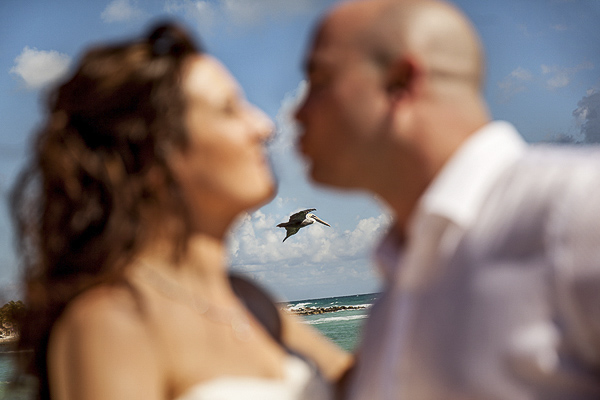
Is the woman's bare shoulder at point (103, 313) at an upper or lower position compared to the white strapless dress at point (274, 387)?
upper

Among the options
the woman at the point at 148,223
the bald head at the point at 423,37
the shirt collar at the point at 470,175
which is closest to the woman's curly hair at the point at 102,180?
the woman at the point at 148,223

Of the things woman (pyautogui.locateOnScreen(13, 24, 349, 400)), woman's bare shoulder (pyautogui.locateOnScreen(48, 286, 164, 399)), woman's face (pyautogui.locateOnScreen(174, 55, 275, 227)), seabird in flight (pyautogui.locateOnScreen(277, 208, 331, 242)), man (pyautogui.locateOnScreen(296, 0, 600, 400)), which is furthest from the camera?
seabird in flight (pyautogui.locateOnScreen(277, 208, 331, 242))

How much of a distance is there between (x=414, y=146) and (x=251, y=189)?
888 millimetres

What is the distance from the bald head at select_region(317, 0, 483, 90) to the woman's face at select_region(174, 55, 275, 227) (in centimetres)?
69

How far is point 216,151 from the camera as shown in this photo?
267 centimetres

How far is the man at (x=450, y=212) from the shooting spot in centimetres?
169

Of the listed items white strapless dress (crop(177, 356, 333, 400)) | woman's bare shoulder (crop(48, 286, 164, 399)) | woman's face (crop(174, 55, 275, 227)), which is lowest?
white strapless dress (crop(177, 356, 333, 400))

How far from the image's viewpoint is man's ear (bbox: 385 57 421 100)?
2205mm

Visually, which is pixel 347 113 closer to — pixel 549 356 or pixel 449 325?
pixel 449 325

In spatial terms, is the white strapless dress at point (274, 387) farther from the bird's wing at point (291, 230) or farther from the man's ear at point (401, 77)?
the bird's wing at point (291, 230)

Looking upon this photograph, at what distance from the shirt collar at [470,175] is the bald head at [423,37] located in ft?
0.90

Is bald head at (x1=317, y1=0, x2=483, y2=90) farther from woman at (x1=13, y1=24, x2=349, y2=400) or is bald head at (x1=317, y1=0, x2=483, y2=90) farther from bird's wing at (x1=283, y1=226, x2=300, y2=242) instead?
bird's wing at (x1=283, y1=226, x2=300, y2=242)

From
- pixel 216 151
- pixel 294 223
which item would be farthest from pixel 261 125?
pixel 294 223

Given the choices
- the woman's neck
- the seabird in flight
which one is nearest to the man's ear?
the woman's neck
